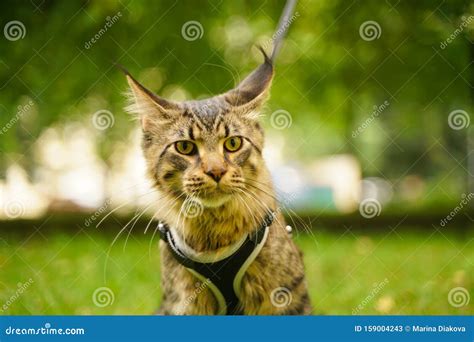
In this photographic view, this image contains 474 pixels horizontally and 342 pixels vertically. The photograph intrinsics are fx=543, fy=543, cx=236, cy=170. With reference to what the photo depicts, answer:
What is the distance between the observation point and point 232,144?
2826 mm

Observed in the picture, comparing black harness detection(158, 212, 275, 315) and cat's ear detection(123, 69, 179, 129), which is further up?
cat's ear detection(123, 69, 179, 129)

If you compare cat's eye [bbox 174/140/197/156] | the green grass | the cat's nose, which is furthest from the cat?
the green grass

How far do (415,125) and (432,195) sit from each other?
82 centimetres

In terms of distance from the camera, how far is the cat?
2820 mm

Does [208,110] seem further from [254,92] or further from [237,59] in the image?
[237,59]

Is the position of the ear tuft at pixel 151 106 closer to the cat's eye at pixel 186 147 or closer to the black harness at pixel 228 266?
the cat's eye at pixel 186 147

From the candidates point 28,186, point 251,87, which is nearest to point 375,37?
A: point 251,87

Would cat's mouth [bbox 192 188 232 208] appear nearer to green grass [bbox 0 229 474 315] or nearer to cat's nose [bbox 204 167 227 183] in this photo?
cat's nose [bbox 204 167 227 183]

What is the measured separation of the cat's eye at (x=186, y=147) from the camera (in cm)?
281

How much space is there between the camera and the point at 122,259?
187 inches

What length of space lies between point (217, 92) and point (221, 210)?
5.52ft

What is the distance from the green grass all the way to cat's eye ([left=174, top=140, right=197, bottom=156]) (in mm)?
1354

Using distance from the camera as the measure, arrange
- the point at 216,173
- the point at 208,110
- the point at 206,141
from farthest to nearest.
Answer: the point at 208,110 < the point at 206,141 < the point at 216,173

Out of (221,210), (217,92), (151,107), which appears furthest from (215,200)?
(217,92)
